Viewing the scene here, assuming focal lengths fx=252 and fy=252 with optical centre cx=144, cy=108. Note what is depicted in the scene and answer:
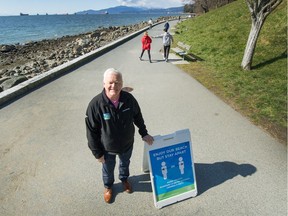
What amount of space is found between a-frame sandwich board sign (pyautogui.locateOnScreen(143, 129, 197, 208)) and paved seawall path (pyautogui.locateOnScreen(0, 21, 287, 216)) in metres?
0.16

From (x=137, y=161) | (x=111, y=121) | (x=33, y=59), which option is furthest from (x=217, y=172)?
(x=33, y=59)

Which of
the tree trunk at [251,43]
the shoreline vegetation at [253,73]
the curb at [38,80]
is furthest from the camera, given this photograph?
the tree trunk at [251,43]

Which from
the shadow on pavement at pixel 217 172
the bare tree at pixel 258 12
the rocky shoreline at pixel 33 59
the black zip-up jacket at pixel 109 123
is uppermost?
the bare tree at pixel 258 12

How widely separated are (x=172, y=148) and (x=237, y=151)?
2.05 metres

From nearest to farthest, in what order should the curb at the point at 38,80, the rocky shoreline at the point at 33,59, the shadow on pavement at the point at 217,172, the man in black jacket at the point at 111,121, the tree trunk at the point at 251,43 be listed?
1. the man in black jacket at the point at 111,121
2. the shadow on pavement at the point at 217,172
3. the curb at the point at 38,80
4. the tree trunk at the point at 251,43
5. the rocky shoreline at the point at 33,59

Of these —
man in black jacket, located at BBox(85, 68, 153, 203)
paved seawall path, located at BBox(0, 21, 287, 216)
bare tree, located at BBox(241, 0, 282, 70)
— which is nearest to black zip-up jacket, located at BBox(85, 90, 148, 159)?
man in black jacket, located at BBox(85, 68, 153, 203)

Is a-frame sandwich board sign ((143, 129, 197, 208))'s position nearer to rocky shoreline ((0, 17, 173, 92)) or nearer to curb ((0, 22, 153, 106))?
curb ((0, 22, 153, 106))

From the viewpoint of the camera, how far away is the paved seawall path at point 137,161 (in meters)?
3.70

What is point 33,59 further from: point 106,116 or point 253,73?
point 106,116

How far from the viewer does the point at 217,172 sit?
4.43 metres

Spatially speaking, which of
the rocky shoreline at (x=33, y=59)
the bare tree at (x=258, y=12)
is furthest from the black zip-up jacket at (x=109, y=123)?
the bare tree at (x=258, y=12)

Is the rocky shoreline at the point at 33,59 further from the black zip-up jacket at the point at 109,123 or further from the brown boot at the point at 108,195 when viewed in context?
the black zip-up jacket at the point at 109,123

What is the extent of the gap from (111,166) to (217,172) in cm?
193

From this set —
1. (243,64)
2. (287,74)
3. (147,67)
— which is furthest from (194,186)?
(147,67)
